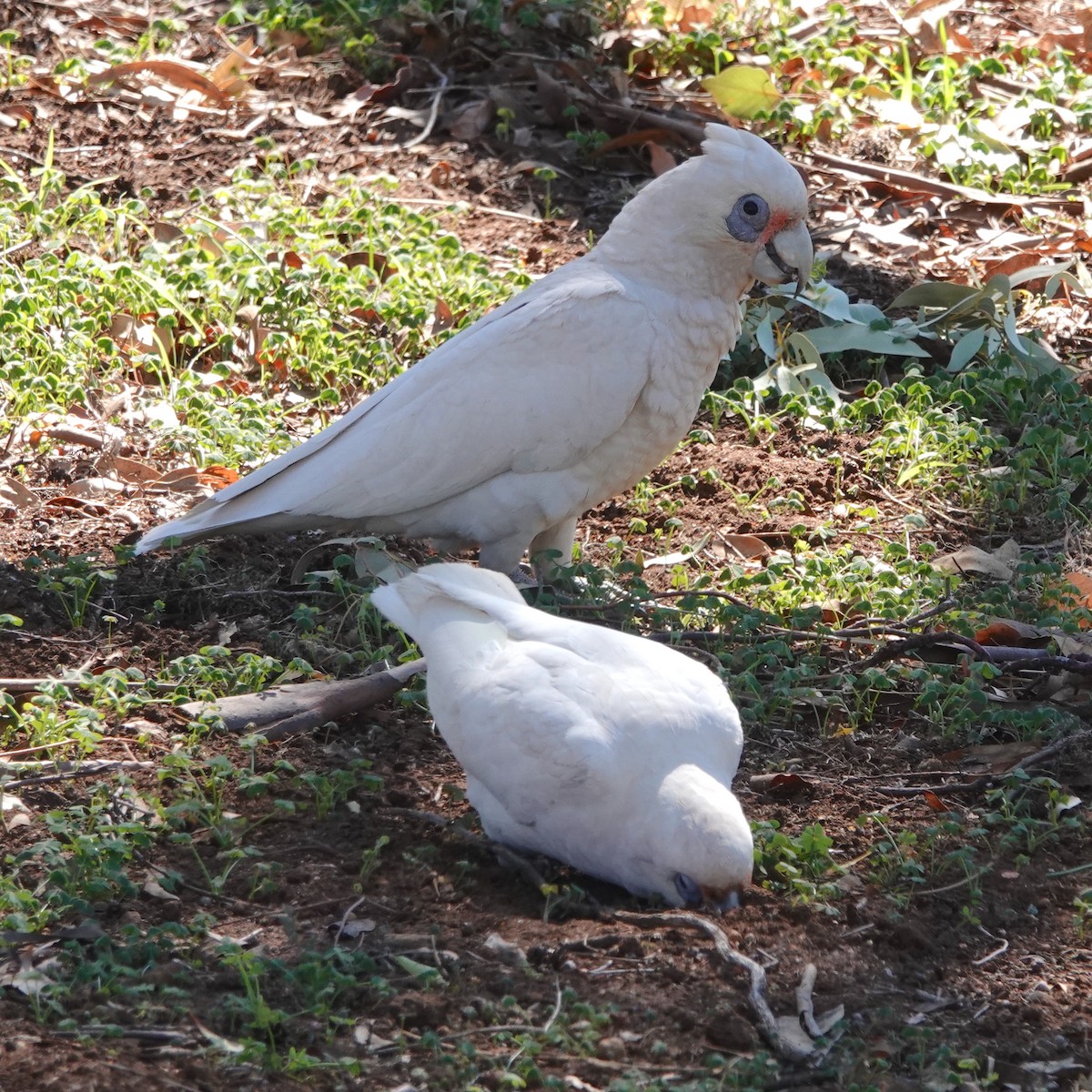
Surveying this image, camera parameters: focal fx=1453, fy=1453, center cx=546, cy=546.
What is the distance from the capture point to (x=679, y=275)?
14.3 ft

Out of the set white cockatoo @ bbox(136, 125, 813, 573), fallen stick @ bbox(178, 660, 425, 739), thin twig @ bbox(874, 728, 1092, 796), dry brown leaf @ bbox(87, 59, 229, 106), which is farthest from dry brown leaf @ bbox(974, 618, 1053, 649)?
dry brown leaf @ bbox(87, 59, 229, 106)

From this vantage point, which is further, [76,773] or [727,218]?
[727,218]

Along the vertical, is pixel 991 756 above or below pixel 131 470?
above

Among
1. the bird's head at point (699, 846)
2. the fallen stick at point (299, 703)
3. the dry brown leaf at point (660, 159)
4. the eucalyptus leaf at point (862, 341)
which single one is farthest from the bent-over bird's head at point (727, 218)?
the dry brown leaf at point (660, 159)

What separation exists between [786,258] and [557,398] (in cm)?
84

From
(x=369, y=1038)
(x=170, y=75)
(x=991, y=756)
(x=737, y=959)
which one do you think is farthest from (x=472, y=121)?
(x=369, y=1038)

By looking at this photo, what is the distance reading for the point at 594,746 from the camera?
2.87 metres

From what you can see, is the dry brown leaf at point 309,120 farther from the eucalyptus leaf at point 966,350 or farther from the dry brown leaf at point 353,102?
the eucalyptus leaf at point 966,350

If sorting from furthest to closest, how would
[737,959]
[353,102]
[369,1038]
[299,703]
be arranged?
1. [353,102]
2. [299,703]
3. [737,959]
4. [369,1038]

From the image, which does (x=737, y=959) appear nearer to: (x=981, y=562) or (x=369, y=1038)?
(x=369, y=1038)

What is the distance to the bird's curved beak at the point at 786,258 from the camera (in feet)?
14.2

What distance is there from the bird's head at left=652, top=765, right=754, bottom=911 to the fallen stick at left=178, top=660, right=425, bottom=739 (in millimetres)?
999

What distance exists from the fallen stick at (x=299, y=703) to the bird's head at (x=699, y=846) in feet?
3.28

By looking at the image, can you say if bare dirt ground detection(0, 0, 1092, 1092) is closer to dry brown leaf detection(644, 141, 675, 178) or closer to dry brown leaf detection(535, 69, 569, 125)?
dry brown leaf detection(644, 141, 675, 178)
